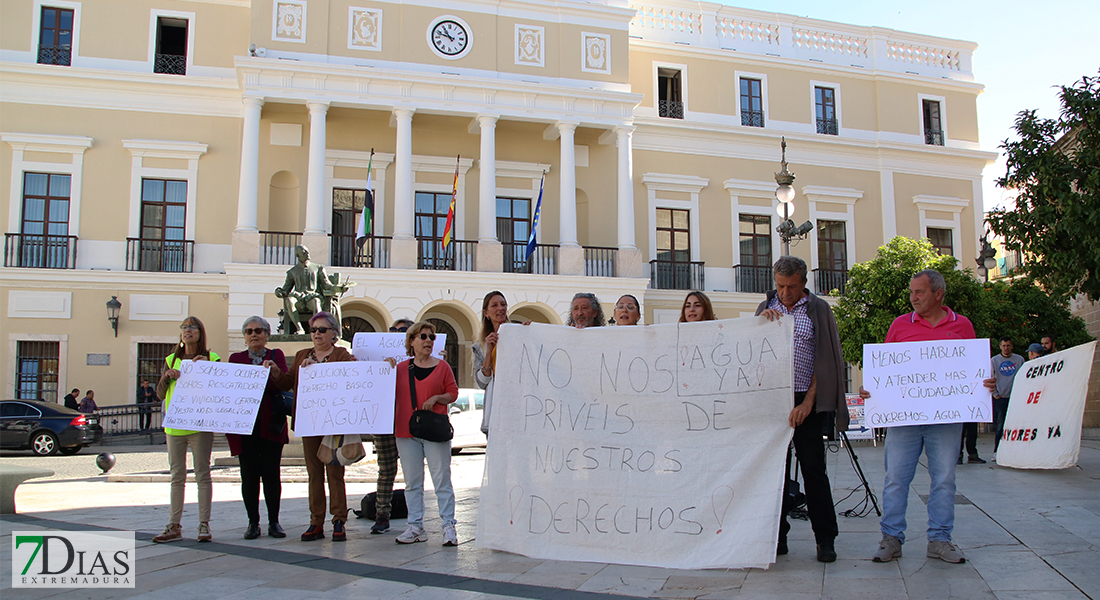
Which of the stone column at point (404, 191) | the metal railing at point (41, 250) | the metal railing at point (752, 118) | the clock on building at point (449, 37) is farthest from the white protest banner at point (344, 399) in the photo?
the metal railing at point (752, 118)

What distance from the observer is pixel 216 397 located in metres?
6.12

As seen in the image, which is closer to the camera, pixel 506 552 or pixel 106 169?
pixel 506 552

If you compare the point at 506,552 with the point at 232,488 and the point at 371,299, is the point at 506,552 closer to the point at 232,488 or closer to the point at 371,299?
the point at 232,488

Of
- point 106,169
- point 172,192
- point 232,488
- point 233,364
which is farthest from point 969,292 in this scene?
point 106,169

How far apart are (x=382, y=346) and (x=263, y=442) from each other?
1.23m

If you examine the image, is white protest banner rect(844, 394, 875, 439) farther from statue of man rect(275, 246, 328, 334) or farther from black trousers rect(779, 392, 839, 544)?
black trousers rect(779, 392, 839, 544)

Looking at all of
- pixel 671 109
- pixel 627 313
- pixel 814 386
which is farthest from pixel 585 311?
pixel 671 109

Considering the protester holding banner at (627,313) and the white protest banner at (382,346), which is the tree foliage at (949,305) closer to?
the white protest banner at (382,346)

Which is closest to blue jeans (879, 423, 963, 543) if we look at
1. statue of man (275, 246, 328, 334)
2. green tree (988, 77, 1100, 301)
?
green tree (988, 77, 1100, 301)

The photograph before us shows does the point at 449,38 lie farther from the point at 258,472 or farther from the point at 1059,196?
the point at 258,472

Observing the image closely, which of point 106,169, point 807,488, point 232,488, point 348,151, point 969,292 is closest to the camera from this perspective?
point 807,488

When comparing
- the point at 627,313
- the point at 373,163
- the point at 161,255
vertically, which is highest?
the point at 373,163

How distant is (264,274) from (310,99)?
15.3 ft

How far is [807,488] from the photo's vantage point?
4965 mm
